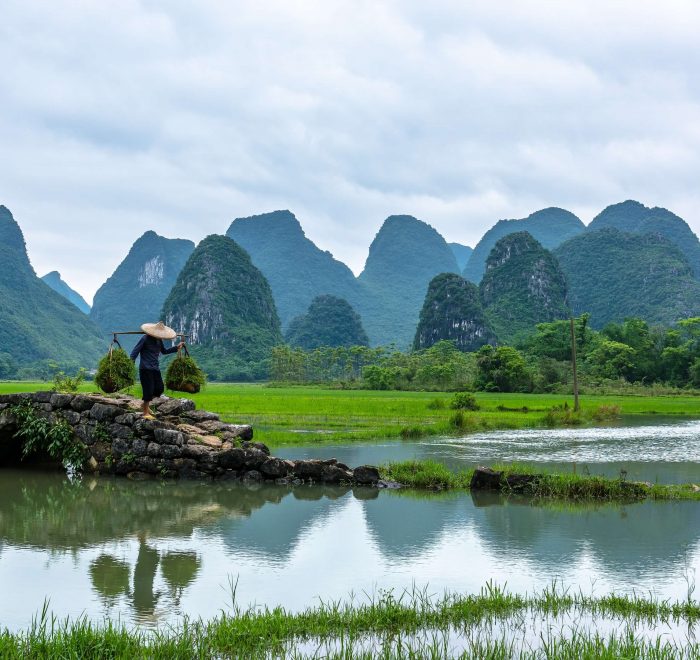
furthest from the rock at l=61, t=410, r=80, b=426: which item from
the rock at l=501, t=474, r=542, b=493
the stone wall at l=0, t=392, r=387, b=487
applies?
the rock at l=501, t=474, r=542, b=493

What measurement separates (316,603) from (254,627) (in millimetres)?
644

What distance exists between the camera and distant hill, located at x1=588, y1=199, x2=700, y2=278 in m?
106

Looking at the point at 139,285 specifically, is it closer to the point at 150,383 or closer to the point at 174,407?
the point at 174,407

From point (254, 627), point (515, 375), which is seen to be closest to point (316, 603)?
point (254, 627)

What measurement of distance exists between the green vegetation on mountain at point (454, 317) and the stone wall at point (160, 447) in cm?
6430

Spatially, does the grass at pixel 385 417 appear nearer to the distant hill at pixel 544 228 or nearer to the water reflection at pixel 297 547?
the water reflection at pixel 297 547

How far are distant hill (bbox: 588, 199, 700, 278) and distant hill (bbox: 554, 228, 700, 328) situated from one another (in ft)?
18.6

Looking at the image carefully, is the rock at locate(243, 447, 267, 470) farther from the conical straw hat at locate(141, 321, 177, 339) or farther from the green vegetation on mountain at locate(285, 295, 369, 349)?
the green vegetation on mountain at locate(285, 295, 369, 349)

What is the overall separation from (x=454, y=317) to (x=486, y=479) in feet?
225

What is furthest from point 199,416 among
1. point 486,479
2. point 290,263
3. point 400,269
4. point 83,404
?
point 400,269

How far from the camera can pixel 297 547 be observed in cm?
555

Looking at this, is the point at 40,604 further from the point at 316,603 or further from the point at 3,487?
the point at 3,487

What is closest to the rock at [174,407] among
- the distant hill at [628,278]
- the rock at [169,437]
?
the rock at [169,437]

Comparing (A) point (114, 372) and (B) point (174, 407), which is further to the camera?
(B) point (174, 407)
